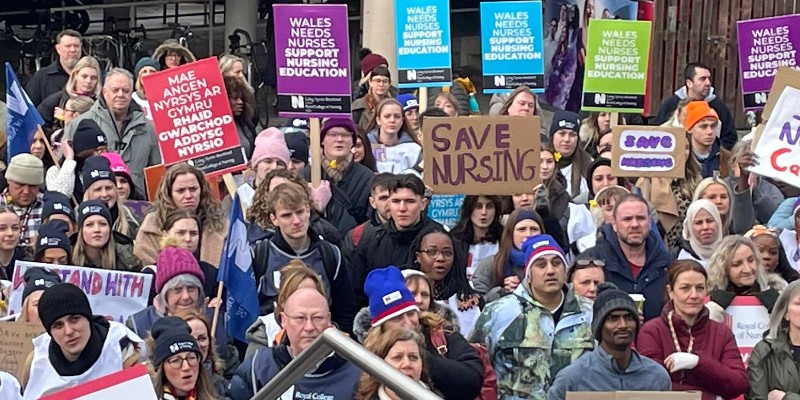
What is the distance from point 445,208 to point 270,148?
1120mm

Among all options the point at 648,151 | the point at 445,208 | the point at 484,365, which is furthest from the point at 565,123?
the point at 484,365

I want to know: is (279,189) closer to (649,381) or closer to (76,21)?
(649,381)

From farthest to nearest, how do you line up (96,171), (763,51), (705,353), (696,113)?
1. (763,51)
2. (696,113)
3. (96,171)
4. (705,353)

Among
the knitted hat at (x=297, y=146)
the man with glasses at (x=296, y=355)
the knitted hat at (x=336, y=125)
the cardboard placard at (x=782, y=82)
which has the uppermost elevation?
the cardboard placard at (x=782, y=82)

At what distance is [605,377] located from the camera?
7.89m

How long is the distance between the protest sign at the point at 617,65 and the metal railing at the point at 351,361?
794cm

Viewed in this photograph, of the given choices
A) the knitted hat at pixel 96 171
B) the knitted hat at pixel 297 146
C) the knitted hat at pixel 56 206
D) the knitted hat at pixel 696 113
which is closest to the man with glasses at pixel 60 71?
the knitted hat at pixel 297 146

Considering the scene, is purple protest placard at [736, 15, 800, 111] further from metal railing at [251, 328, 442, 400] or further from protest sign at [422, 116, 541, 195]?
metal railing at [251, 328, 442, 400]

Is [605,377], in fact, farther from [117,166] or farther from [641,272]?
[117,166]

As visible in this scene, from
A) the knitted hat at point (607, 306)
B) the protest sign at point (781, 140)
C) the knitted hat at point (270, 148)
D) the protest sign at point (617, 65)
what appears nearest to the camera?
the knitted hat at point (607, 306)

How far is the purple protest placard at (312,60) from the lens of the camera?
472 inches

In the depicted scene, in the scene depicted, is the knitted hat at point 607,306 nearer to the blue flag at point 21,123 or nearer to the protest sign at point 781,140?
the protest sign at point 781,140

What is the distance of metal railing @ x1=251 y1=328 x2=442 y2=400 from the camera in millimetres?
4699

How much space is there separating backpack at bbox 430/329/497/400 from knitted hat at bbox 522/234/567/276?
1.91 feet
